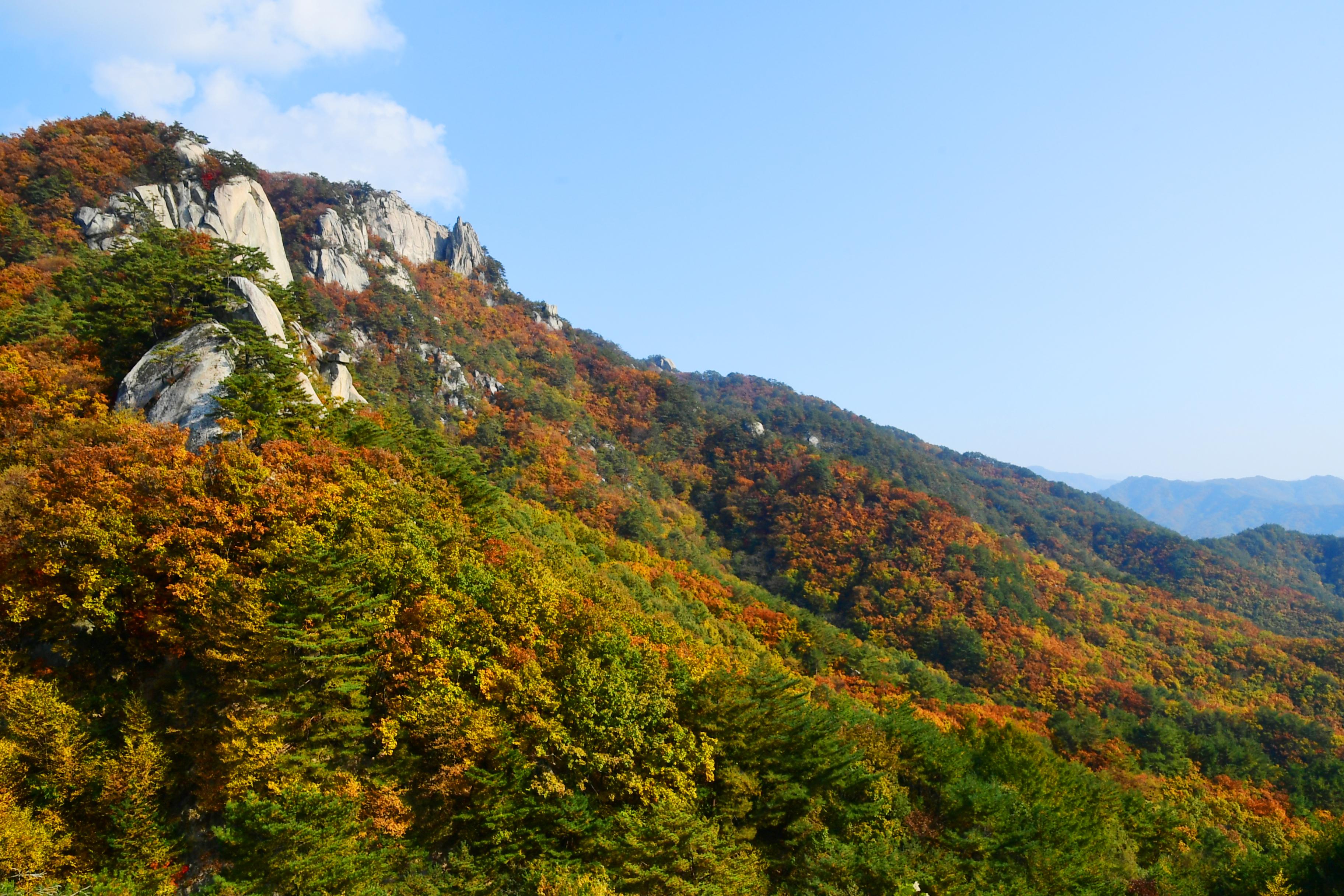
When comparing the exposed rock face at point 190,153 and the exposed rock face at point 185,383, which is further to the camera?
the exposed rock face at point 190,153

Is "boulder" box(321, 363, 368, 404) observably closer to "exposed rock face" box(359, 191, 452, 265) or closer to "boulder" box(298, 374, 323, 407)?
"boulder" box(298, 374, 323, 407)

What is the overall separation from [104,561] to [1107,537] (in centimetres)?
16350

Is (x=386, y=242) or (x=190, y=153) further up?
(x=386, y=242)

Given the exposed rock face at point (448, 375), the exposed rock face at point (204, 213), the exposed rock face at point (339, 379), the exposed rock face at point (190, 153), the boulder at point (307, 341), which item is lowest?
the exposed rock face at point (339, 379)

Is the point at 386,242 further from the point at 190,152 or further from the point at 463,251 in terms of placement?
the point at 190,152

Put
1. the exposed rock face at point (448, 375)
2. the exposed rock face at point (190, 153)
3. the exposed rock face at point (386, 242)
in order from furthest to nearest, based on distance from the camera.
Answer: the exposed rock face at point (386, 242) < the exposed rock face at point (448, 375) < the exposed rock face at point (190, 153)

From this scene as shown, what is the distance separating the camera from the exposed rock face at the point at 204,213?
46.9 m

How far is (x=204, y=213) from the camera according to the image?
53.6 metres

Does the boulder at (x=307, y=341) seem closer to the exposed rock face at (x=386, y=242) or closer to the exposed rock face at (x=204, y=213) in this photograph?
the exposed rock face at (x=204, y=213)

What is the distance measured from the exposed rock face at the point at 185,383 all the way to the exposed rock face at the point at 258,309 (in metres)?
3.43

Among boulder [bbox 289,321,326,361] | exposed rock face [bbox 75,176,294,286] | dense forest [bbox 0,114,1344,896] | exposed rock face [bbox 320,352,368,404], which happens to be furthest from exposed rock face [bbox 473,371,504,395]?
boulder [bbox 289,321,326,361]

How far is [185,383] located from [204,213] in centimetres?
3770

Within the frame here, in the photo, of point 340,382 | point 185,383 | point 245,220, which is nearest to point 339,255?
point 245,220

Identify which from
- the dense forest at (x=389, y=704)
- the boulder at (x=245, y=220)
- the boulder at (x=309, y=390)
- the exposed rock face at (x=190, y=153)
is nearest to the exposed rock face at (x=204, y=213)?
the boulder at (x=245, y=220)
